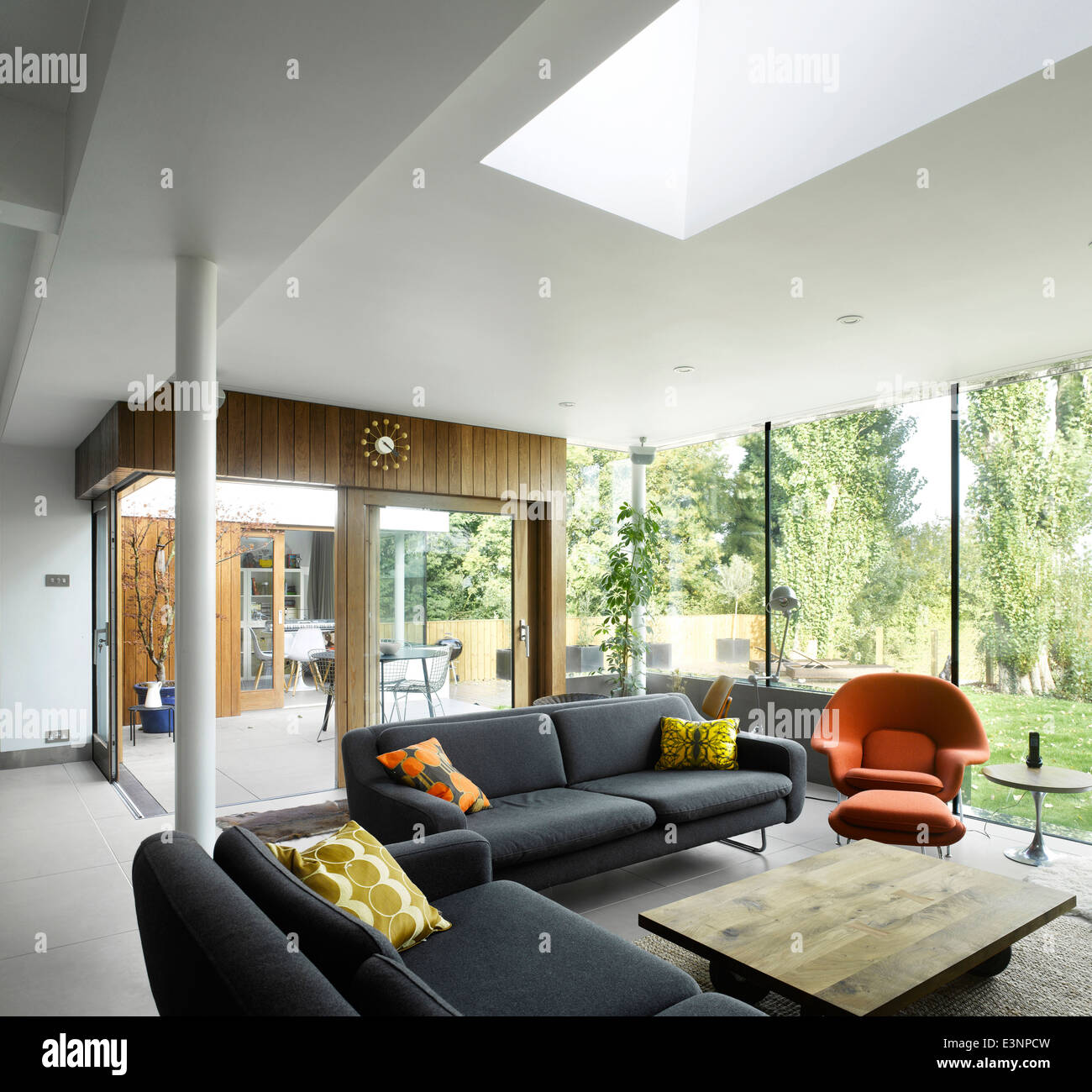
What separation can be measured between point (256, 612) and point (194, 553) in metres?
3.84

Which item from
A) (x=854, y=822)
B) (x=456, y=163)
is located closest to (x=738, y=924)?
(x=854, y=822)

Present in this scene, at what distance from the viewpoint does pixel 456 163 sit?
244 centimetres

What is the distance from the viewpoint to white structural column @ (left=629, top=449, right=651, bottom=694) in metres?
6.97

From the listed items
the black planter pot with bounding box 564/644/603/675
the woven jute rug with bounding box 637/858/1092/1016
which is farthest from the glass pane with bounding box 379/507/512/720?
the woven jute rug with bounding box 637/858/1092/1016

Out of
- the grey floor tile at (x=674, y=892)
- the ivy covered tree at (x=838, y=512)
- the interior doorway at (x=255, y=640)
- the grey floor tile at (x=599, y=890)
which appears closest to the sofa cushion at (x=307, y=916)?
the grey floor tile at (x=674, y=892)

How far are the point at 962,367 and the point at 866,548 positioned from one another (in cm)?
145

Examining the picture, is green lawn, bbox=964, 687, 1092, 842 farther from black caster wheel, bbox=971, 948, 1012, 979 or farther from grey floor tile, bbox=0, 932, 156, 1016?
grey floor tile, bbox=0, 932, 156, 1016

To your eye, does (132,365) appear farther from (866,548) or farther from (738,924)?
(866,548)

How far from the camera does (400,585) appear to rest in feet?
19.6

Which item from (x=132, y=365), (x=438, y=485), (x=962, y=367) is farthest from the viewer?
(x=438, y=485)

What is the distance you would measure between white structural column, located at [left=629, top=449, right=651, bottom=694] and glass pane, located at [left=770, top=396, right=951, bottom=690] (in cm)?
120

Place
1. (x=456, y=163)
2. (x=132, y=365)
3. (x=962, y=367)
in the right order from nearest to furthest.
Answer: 1. (x=456, y=163)
2. (x=132, y=365)
3. (x=962, y=367)
